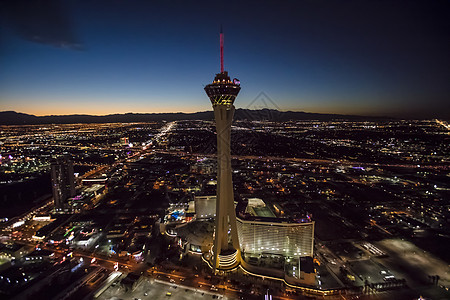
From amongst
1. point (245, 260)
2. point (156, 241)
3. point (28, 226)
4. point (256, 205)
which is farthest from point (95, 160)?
point (245, 260)

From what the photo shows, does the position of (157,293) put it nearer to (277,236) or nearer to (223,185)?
(223,185)

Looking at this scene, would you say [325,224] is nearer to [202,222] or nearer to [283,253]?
[283,253]

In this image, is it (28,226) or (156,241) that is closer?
(156,241)

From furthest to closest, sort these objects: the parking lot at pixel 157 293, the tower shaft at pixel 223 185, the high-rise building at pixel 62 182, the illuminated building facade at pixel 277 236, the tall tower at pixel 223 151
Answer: the high-rise building at pixel 62 182 < the illuminated building facade at pixel 277 236 < the tower shaft at pixel 223 185 < the tall tower at pixel 223 151 < the parking lot at pixel 157 293

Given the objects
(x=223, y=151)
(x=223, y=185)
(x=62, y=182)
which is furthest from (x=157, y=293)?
(x=62, y=182)

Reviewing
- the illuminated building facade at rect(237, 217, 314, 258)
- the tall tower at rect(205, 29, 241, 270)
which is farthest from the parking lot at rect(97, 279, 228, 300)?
the illuminated building facade at rect(237, 217, 314, 258)

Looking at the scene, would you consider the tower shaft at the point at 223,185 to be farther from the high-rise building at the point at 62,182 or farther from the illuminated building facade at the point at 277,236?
the high-rise building at the point at 62,182

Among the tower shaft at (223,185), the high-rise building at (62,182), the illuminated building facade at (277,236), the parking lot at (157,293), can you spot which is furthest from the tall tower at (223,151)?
the high-rise building at (62,182)
